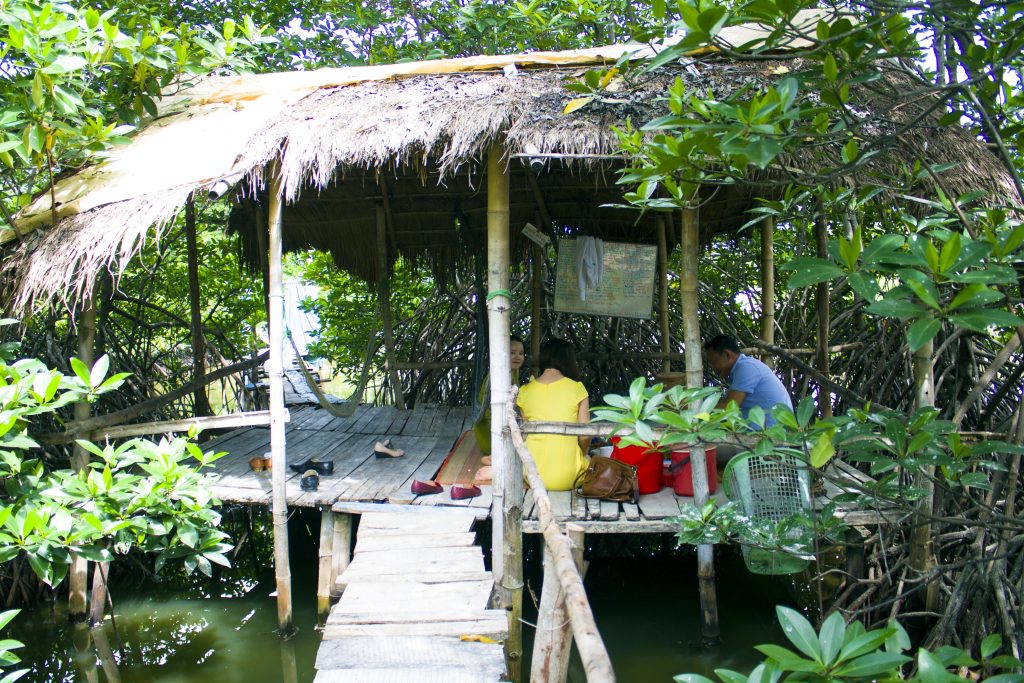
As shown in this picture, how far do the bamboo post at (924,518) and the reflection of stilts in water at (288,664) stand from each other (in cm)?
291

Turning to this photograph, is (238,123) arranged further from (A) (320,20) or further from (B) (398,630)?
(A) (320,20)

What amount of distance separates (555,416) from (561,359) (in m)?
0.35

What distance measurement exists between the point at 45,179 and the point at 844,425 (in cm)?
478

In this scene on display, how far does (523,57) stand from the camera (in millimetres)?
4406

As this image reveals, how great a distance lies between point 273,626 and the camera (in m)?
4.54

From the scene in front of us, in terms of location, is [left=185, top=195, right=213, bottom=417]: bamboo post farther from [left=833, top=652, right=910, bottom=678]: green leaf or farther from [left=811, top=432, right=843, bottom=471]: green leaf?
→ [left=833, top=652, right=910, bottom=678]: green leaf

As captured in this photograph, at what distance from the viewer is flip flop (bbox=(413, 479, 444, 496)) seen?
4195mm

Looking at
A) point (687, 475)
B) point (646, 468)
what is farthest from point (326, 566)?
point (687, 475)

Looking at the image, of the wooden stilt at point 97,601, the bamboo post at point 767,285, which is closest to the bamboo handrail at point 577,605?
the wooden stilt at point 97,601

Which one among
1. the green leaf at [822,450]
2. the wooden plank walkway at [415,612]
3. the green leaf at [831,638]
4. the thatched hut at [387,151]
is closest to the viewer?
the green leaf at [831,638]

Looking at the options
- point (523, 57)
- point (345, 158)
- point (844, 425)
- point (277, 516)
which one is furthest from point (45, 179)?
point (844, 425)

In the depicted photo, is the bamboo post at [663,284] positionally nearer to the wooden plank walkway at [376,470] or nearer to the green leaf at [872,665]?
the wooden plank walkway at [376,470]

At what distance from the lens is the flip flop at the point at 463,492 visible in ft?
13.5

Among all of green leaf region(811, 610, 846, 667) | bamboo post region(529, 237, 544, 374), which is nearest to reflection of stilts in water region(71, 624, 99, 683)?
bamboo post region(529, 237, 544, 374)
